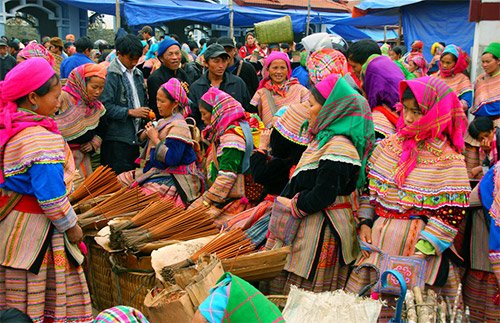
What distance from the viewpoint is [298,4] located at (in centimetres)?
2991

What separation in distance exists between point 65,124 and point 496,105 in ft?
13.3

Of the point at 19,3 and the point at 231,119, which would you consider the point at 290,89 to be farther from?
the point at 19,3

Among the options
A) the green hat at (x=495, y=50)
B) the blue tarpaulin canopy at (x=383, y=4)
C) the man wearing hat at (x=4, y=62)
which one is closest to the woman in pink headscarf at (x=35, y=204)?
the green hat at (x=495, y=50)

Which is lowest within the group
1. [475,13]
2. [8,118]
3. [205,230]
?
[205,230]

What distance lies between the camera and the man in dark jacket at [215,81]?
6285mm

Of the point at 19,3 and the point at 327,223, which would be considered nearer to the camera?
the point at 327,223

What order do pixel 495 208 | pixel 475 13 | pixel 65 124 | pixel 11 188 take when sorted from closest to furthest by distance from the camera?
pixel 495 208 → pixel 11 188 → pixel 65 124 → pixel 475 13

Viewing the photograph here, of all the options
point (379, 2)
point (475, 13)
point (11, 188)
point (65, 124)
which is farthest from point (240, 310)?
point (379, 2)

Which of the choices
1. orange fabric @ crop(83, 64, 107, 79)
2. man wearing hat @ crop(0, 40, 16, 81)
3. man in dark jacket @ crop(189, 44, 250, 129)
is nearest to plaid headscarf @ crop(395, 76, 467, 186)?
orange fabric @ crop(83, 64, 107, 79)

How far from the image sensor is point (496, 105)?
20.3 feet

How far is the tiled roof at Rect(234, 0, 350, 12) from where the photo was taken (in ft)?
93.9

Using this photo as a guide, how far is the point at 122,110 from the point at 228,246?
96.5 inches

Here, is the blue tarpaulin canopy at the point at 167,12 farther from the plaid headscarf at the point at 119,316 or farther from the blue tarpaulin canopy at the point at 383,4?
the plaid headscarf at the point at 119,316

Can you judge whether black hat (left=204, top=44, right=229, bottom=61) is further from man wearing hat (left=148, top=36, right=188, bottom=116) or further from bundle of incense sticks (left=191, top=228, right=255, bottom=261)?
bundle of incense sticks (left=191, top=228, right=255, bottom=261)
